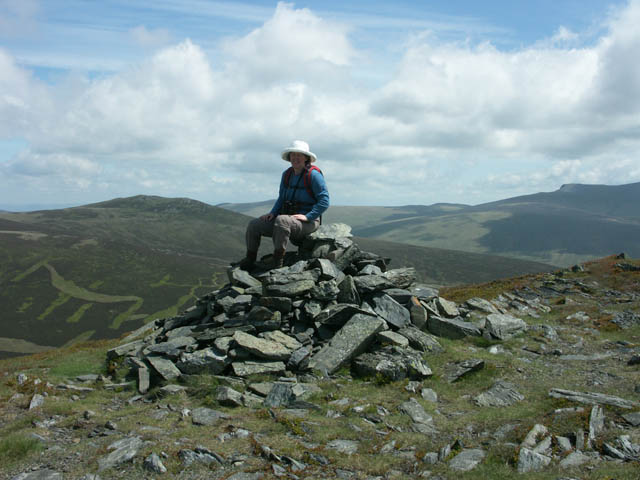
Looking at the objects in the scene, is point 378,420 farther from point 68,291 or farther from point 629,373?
point 68,291

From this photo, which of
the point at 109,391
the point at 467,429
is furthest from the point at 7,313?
the point at 467,429

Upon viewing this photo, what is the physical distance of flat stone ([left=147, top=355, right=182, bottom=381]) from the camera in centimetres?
1239

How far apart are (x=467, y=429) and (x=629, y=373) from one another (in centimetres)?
718

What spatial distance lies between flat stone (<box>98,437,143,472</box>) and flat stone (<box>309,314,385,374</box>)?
574 centimetres

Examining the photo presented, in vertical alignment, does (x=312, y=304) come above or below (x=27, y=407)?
above

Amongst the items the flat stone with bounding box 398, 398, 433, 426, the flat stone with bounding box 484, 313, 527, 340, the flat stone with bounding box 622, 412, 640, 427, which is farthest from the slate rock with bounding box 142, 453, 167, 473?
the flat stone with bounding box 484, 313, 527, 340

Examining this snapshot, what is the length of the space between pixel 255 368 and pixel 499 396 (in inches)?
277

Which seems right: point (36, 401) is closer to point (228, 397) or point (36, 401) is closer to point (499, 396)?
point (228, 397)

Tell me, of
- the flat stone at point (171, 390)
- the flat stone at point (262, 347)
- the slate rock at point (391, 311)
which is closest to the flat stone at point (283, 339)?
the flat stone at point (262, 347)

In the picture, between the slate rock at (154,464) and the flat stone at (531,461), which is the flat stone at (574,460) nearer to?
the flat stone at (531,461)

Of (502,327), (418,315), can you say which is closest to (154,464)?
(418,315)

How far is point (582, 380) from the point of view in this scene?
12023 mm

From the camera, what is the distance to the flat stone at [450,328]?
16188 mm

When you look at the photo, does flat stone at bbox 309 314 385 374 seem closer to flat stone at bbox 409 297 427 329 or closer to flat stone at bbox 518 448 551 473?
flat stone at bbox 409 297 427 329
